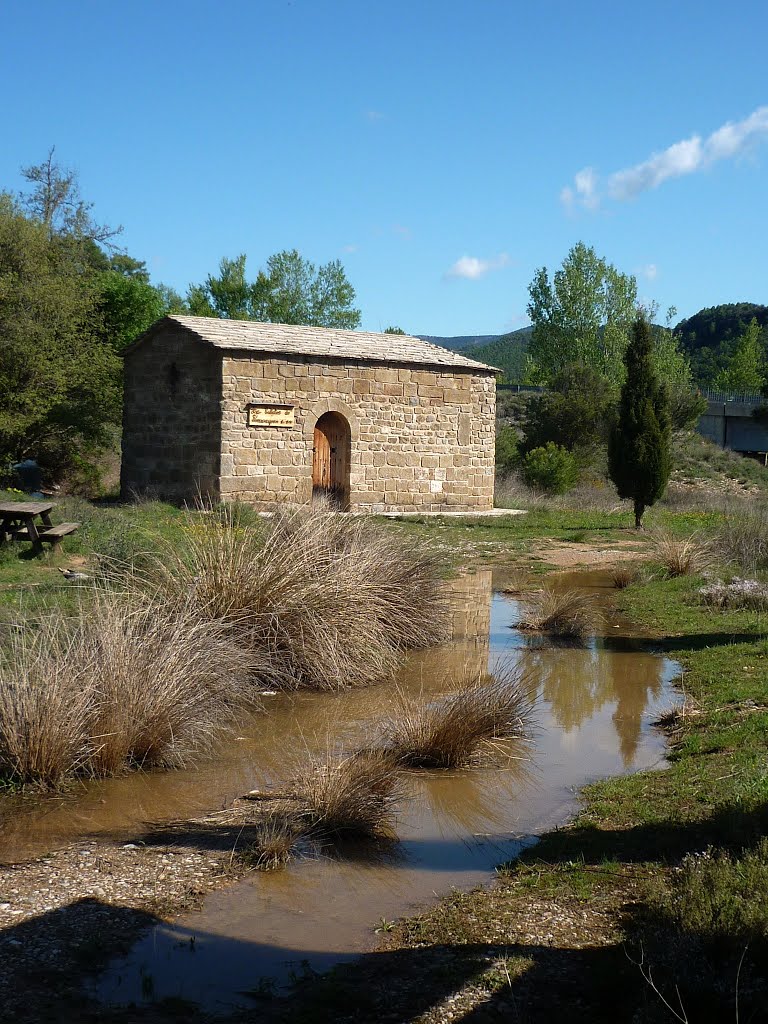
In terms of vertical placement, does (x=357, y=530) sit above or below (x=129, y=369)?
below

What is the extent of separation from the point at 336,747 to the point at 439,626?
11.6 ft

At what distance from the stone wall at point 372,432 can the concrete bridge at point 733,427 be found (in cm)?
3288

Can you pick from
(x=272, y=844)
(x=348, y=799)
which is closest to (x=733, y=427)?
(x=348, y=799)

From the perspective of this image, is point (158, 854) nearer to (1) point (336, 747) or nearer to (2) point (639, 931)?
(1) point (336, 747)

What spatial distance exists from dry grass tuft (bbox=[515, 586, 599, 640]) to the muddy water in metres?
0.72

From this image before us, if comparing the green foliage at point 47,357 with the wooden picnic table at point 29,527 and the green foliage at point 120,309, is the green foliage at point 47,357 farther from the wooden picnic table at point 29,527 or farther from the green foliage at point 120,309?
the wooden picnic table at point 29,527

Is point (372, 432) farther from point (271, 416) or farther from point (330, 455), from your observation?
point (271, 416)

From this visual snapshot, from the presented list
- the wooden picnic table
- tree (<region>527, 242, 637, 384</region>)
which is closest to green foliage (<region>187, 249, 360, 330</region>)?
tree (<region>527, 242, 637, 384</region>)

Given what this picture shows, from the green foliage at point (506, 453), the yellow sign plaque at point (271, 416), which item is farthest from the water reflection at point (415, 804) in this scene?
the green foliage at point (506, 453)

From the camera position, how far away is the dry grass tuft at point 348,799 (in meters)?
5.33

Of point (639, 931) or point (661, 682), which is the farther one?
point (661, 682)

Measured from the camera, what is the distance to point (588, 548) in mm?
18672

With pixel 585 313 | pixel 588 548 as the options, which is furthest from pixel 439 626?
pixel 585 313

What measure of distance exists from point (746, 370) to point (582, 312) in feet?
60.5
